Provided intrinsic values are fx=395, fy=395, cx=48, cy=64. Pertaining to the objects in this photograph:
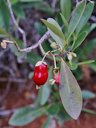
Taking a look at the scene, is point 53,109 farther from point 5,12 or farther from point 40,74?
point 40,74

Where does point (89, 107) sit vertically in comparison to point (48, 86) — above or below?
below

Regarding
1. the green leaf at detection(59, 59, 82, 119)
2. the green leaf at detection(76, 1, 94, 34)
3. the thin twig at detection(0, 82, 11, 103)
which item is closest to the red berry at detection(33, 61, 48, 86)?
the green leaf at detection(59, 59, 82, 119)

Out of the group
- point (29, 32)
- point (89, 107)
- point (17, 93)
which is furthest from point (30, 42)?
point (89, 107)

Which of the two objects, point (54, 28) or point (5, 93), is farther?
point (5, 93)

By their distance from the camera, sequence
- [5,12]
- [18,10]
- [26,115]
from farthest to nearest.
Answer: [26,115] → [18,10] → [5,12]

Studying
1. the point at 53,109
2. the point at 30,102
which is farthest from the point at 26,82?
the point at 53,109

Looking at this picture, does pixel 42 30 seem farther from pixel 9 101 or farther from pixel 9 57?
pixel 9 101

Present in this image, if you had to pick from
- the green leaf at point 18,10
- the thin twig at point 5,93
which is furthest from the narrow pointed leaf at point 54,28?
the thin twig at point 5,93

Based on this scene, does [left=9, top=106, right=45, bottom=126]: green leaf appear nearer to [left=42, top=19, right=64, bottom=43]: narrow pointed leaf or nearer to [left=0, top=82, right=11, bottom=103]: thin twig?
[left=0, top=82, right=11, bottom=103]: thin twig
